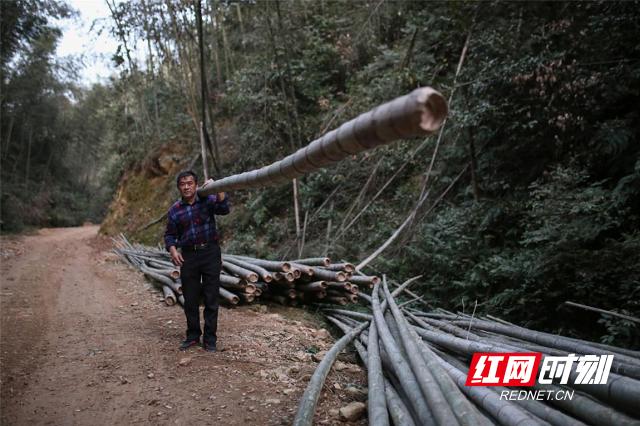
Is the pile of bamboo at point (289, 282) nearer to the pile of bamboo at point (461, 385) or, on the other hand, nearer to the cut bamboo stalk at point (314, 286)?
the cut bamboo stalk at point (314, 286)

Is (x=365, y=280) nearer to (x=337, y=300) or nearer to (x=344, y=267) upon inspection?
(x=344, y=267)

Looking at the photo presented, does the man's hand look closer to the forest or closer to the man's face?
the man's face

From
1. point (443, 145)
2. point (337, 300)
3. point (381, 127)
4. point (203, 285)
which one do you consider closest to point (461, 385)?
point (381, 127)

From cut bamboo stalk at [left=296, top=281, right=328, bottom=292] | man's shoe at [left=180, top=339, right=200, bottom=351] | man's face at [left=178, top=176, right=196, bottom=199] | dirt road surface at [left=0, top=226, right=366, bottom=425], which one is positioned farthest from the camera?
cut bamboo stalk at [left=296, top=281, right=328, bottom=292]

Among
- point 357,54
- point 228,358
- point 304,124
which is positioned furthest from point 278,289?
point 357,54

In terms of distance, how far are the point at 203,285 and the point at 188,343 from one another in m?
0.53

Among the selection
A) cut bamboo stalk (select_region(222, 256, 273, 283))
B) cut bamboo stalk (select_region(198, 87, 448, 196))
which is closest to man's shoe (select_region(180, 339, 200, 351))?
cut bamboo stalk (select_region(222, 256, 273, 283))

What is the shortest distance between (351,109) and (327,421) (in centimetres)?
760

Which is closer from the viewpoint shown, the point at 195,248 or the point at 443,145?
the point at 195,248

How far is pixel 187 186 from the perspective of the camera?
3539 mm

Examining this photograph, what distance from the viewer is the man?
3.59m

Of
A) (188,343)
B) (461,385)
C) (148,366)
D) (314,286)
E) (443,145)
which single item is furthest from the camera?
(443,145)

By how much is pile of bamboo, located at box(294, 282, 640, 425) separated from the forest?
89 cm

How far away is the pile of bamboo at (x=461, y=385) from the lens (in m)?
1.85
